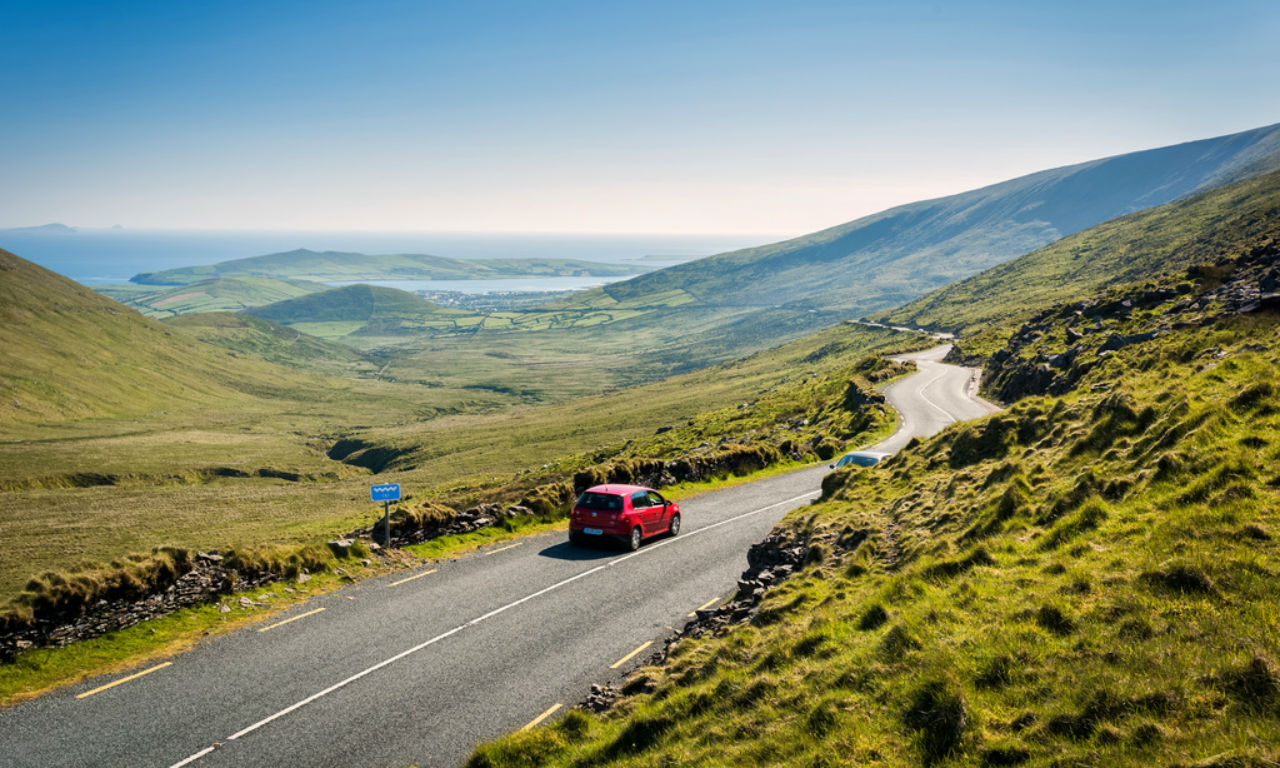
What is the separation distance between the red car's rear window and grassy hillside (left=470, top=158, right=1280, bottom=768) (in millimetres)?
6908

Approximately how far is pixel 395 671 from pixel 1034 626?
41.7 feet

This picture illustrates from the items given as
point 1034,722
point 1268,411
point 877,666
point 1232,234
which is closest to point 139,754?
point 877,666

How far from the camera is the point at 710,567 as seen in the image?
848 inches

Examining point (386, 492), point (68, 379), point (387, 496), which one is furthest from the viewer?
point (68, 379)

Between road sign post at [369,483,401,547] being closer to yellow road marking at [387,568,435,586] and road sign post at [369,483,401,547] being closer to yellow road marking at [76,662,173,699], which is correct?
yellow road marking at [387,568,435,586]

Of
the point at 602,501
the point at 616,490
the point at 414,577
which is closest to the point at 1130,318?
the point at 616,490

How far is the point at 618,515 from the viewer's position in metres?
23.5

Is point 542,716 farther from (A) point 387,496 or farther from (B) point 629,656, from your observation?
(A) point 387,496

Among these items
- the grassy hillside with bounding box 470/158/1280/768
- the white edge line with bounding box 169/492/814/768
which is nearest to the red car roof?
the white edge line with bounding box 169/492/814/768

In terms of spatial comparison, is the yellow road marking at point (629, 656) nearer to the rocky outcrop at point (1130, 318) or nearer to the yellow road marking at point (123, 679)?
the yellow road marking at point (123, 679)

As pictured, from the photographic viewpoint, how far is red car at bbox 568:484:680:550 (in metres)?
23.5

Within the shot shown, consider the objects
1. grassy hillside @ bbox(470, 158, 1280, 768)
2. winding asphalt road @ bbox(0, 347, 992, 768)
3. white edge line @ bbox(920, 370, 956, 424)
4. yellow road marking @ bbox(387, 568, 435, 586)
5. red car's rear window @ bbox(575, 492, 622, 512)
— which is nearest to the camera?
grassy hillside @ bbox(470, 158, 1280, 768)

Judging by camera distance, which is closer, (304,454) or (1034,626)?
(1034,626)

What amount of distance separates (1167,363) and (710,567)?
17018 millimetres
